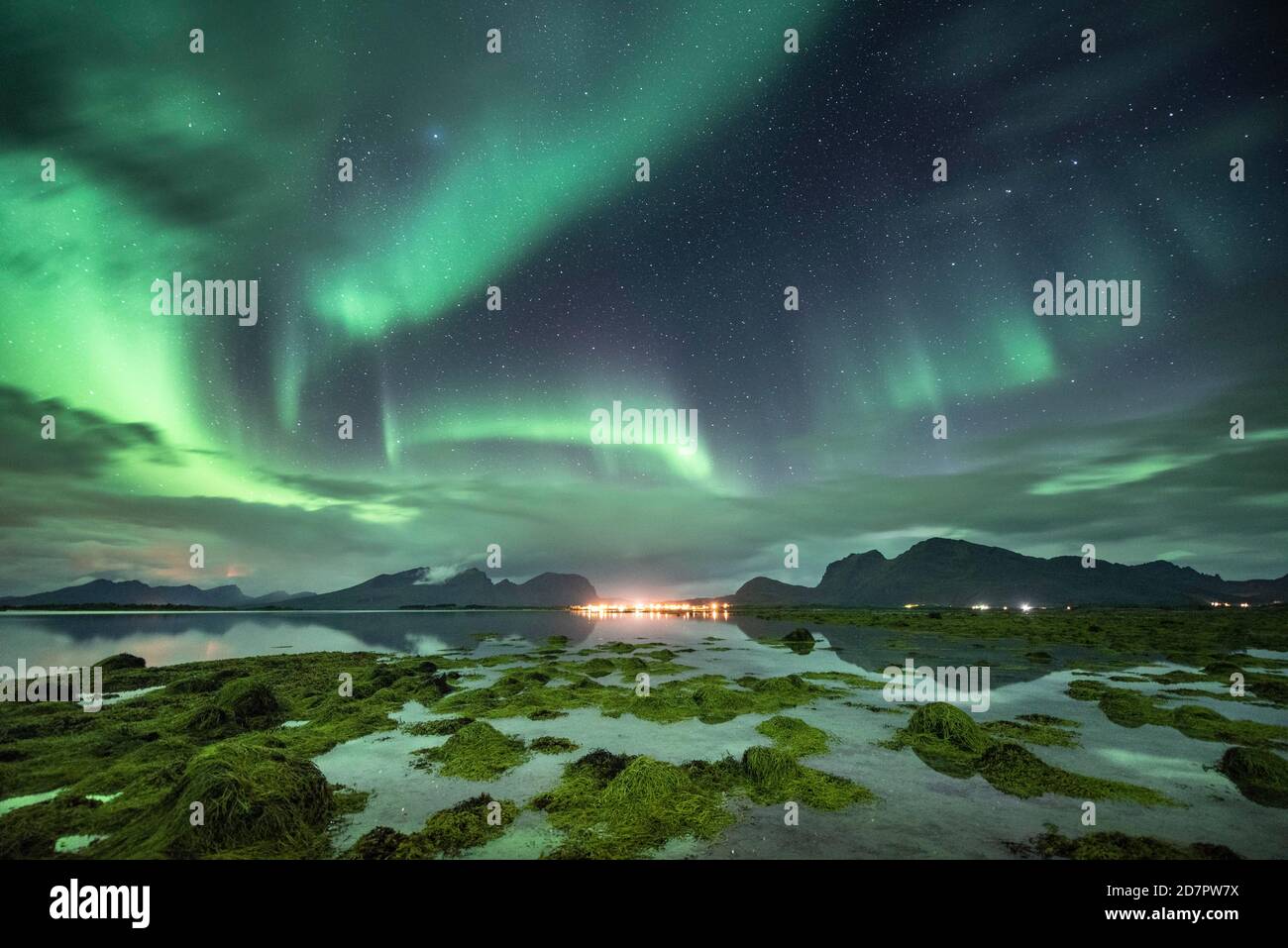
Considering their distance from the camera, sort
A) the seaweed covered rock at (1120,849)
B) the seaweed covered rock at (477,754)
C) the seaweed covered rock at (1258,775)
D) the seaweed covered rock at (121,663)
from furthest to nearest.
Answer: the seaweed covered rock at (121,663) < the seaweed covered rock at (477,754) < the seaweed covered rock at (1258,775) < the seaweed covered rock at (1120,849)

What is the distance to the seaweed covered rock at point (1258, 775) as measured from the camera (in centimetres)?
1173

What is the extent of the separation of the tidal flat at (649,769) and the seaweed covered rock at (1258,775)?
0.05 meters

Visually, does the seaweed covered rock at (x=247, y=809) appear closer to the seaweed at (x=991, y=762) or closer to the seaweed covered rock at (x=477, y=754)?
the seaweed covered rock at (x=477, y=754)

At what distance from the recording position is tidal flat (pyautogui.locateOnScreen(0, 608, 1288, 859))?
9656 millimetres

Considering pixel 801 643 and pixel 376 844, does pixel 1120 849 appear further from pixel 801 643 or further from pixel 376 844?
pixel 801 643

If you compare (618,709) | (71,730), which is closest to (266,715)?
(71,730)

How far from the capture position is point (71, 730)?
1825 cm

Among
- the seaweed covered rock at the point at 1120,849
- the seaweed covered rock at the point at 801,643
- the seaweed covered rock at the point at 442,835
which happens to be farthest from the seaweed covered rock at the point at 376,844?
the seaweed covered rock at the point at 801,643

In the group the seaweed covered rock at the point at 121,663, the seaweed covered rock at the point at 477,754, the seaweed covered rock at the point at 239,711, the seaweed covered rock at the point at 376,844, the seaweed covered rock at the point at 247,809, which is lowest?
the seaweed covered rock at the point at 121,663

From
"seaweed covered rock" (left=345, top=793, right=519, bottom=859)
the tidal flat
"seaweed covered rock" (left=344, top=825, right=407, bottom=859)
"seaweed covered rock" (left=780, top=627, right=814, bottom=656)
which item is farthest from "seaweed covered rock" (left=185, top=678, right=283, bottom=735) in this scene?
"seaweed covered rock" (left=780, top=627, right=814, bottom=656)

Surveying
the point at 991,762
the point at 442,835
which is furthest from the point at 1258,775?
the point at 442,835

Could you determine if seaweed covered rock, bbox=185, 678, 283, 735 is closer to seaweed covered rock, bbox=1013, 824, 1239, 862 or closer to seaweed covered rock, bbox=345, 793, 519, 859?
seaweed covered rock, bbox=345, 793, 519, 859
